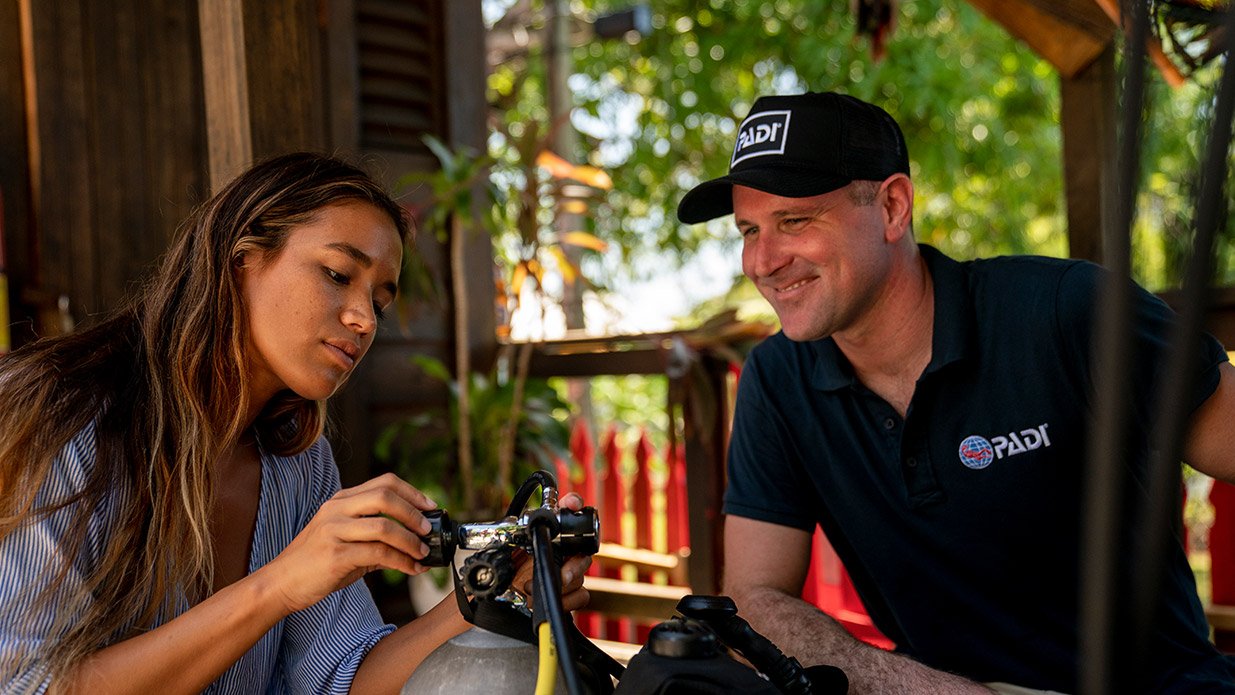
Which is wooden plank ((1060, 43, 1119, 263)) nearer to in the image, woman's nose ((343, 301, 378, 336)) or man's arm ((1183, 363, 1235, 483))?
man's arm ((1183, 363, 1235, 483))

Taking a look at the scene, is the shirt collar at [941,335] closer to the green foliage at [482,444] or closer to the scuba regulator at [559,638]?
the scuba regulator at [559,638]

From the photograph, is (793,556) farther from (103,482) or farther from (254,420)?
(103,482)

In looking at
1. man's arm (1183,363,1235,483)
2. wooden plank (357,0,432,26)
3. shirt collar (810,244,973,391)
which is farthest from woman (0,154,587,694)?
wooden plank (357,0,432,26)

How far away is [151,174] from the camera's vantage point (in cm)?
400

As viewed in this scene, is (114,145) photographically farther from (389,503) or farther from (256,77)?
(389,503)

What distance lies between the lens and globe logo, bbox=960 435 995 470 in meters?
1.79

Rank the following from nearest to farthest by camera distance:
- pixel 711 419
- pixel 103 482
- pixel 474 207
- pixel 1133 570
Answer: pixel 1133 570 → pixel 103 482 → pixel 711 419 → pixel 474 207

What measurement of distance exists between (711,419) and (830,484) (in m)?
1.82

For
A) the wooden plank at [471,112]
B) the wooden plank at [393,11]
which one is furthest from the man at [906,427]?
the wooden plank at [393,11]

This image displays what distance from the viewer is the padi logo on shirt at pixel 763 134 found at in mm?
1911

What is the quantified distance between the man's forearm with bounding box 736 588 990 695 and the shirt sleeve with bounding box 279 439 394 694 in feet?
2.08

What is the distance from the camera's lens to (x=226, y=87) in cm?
212

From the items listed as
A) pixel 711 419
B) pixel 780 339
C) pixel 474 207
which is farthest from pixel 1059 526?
pixel 474 207

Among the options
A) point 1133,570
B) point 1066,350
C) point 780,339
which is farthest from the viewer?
point 780,339
